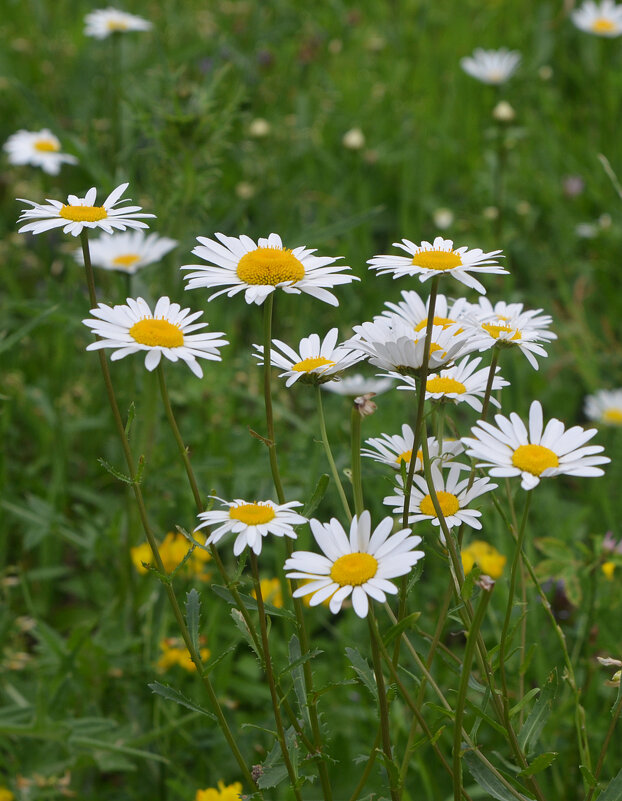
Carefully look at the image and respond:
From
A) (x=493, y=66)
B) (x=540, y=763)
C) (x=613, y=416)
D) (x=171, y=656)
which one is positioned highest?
(x=493, y=66)

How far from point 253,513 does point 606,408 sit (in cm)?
182

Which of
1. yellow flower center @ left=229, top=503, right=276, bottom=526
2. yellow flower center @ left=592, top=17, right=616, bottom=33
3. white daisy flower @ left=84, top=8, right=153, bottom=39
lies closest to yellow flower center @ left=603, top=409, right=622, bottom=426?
yellow flower center @ left=229, top=503, right=276, bottom=526

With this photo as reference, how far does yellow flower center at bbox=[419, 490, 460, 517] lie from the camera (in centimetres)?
110

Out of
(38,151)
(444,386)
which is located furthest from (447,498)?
(38,151)

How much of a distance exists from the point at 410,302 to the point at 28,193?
209 centimetres

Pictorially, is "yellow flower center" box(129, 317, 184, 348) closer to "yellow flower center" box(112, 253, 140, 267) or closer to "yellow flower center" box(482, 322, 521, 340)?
"yellow flower center" box(482, 322, 521, 340)

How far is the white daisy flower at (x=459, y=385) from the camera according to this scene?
114 cm

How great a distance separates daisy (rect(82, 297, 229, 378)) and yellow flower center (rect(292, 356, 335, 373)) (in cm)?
10

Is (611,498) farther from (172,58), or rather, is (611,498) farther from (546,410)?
(172,58)

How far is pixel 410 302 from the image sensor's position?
4.27ft

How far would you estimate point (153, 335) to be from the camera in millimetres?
1025

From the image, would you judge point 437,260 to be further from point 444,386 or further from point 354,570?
point 354,570

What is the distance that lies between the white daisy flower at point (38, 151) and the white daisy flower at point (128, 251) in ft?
1.43

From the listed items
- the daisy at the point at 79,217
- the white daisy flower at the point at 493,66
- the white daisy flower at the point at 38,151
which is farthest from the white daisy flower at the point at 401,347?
the white daisy flower at the point at 493,66
